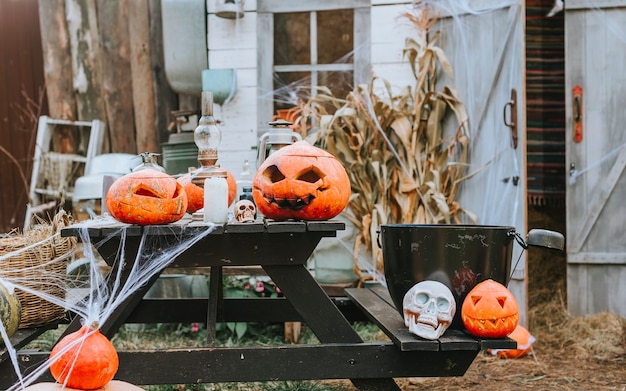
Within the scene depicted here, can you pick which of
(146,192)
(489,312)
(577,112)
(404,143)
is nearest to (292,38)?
(404,143)

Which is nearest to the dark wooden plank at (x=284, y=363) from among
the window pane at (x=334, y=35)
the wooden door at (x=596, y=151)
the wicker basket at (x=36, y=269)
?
the wicker basket at (x=36, y=269)

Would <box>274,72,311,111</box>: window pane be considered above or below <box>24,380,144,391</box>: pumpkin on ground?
above

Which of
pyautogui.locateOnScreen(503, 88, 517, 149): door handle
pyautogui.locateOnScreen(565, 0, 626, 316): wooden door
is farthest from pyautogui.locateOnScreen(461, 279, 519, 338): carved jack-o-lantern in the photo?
pyautogui.locateOnScreen(565, 0, 626, 316): wooden door

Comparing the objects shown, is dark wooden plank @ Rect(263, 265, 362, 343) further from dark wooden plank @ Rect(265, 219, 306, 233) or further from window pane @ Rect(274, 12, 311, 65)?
window pane @ Rect(274, 12, 311, 65)

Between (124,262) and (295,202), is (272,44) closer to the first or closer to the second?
(295,202)

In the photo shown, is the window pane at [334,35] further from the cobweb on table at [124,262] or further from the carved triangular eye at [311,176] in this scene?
the cobweb on table at [124,262]

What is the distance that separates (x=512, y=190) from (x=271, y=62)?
2.19 meters

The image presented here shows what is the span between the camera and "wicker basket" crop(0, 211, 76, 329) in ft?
10.0

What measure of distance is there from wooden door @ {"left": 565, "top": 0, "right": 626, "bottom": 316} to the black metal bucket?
8.14ft

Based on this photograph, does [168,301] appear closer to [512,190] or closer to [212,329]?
[212,329]

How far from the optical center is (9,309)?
2.73 m

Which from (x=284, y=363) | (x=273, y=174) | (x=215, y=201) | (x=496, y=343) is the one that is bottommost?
(x=284, y=363)

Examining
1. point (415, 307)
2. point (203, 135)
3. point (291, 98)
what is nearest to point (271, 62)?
point (291, 98)

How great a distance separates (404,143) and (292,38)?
1319 mm
